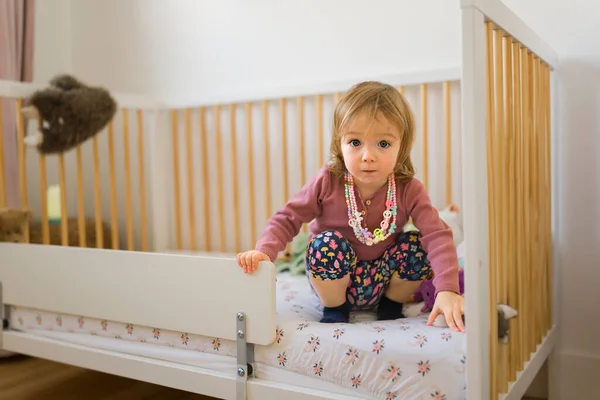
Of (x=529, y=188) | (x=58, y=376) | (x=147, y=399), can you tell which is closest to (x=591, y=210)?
(x=529, y=188)

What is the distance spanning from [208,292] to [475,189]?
0.54 metres

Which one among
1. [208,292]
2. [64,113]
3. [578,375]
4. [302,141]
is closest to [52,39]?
[64,113]

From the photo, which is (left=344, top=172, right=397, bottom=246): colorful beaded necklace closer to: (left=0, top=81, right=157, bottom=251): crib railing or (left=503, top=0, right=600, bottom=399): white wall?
(left=503, top=0, right=600, bottom=399): white wall

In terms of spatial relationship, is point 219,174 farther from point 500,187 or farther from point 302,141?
point 500,187

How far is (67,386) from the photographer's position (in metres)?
1.72

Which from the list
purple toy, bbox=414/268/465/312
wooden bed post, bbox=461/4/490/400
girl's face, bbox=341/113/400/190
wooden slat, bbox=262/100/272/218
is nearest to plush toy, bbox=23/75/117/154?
wooden slat, bbox=262/100/272/218

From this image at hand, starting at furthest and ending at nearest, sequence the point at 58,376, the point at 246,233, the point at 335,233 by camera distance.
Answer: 1. the point at 246,233
2. the point at 58,376
3. the point at 335,233

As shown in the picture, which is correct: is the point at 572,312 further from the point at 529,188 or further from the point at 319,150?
the point at 319,150

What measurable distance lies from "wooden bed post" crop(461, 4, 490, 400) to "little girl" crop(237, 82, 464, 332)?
0.16m

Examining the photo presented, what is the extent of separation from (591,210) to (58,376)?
5.16 feet

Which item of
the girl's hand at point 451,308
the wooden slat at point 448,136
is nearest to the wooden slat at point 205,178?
the wooden slat at point 448,136

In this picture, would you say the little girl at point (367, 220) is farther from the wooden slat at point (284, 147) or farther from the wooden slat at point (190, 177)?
the wooden slat at point (190, 177)

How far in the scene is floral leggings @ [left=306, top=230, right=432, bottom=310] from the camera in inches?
45.7

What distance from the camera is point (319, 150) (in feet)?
6.07
